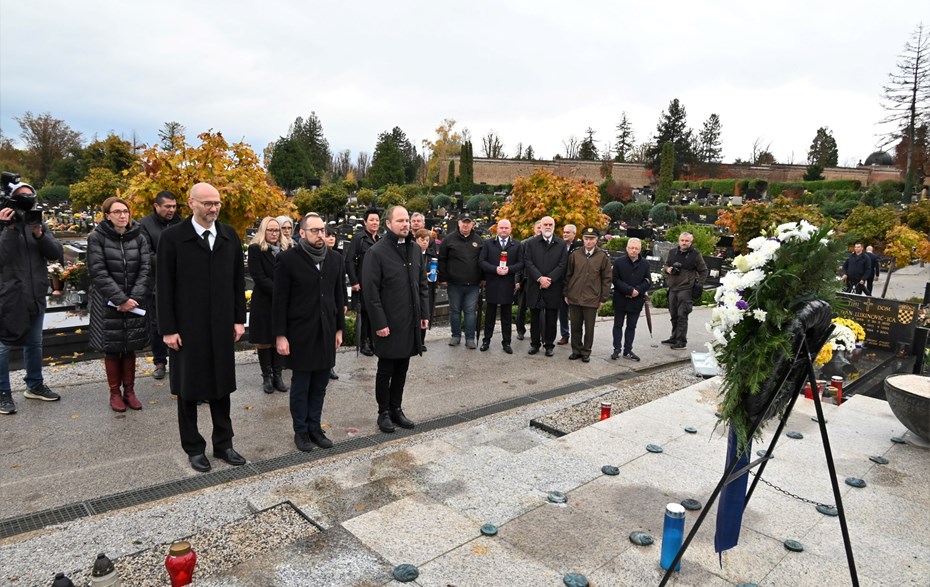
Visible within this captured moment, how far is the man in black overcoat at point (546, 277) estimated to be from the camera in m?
8.43

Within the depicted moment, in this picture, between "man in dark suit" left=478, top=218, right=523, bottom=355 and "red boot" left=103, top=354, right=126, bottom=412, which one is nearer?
"red boot" left=103, top=354, right=126, bottom=412

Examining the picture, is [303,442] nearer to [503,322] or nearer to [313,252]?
[313,252]

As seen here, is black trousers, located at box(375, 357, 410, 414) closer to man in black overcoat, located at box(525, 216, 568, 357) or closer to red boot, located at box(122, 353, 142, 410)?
red boot, located at box(122, 353, 142, 410)

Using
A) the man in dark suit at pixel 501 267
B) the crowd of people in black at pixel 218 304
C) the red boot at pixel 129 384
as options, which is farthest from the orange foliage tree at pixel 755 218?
the red boot at pixel 129 384

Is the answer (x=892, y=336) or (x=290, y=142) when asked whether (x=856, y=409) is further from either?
(x=290, y=142)

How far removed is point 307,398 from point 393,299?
1101 mm

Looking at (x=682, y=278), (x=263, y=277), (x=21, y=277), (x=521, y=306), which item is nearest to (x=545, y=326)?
(x=521, y=306)

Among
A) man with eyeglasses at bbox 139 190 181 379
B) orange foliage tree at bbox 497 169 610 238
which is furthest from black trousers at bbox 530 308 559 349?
orange foliage tree at bbox 497 169 610 238

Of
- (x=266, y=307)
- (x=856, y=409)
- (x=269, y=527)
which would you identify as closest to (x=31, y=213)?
(x=266, y=307)

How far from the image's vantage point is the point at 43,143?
4662 centimetres

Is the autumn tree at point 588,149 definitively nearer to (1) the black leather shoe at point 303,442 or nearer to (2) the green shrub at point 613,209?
(2) the green shrub at point 613,209

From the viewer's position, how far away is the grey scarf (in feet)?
15.7

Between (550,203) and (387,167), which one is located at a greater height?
(387,167)

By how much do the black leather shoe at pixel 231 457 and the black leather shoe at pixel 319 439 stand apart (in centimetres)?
60
